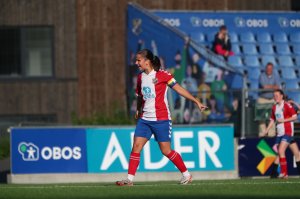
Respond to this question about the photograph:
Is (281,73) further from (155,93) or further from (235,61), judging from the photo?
(155,93)

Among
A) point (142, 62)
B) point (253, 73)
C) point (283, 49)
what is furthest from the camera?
point (283, 49)

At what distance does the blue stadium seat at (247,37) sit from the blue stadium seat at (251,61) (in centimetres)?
92

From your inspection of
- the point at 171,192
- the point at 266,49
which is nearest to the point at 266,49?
the point at 266,49

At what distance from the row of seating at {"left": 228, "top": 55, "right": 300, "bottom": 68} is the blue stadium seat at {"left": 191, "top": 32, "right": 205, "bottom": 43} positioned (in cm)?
110

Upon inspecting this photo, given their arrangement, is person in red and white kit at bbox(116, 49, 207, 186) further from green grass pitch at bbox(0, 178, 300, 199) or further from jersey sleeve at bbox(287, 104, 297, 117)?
jersey sleeve at bbox(287, 104, 297, 117)

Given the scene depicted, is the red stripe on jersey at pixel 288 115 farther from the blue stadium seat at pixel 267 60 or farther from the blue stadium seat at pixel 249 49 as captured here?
the blue stadium seat at pixel 249 49

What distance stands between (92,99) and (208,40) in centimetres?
381

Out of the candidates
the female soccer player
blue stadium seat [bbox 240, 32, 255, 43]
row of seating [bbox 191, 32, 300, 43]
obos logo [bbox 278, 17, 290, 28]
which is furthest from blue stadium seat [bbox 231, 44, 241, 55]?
the female soccer player

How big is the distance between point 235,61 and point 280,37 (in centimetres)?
228

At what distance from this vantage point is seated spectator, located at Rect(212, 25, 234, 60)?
2994 centimetres

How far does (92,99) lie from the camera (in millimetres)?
30797

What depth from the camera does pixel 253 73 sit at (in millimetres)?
29250

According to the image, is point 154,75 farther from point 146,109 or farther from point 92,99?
point 92,99

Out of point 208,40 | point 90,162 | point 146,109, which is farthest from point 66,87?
point 146,109
